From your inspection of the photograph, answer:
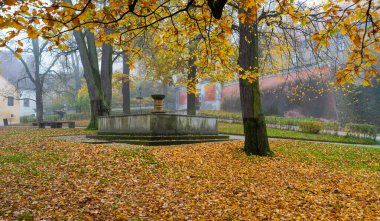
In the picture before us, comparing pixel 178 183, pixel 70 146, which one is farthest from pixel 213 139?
pixel 178 183

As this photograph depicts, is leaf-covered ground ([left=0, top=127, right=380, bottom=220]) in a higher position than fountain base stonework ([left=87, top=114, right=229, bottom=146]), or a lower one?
lower

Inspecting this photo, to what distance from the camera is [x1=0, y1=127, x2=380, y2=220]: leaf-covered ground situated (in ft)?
15.7

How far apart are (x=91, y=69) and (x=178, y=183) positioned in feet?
41.2

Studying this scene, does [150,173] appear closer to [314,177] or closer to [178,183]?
[178,183]

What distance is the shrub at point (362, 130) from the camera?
18998mm

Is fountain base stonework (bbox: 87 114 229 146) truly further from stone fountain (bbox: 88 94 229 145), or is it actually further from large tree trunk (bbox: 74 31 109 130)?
large tree trunk (bbox: 74 31 109 130)

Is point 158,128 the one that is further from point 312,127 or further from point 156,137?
point 312,127

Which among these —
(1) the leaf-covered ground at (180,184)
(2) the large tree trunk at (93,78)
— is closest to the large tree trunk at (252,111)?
(1) the leaf-covered ground at (180,184)

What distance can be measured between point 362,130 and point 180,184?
1716cm

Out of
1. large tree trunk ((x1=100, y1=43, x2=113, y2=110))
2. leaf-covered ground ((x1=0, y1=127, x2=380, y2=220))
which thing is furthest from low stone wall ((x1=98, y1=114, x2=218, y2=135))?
large tree trunk ((x1=100, y1=43, x2=113, y2=110))

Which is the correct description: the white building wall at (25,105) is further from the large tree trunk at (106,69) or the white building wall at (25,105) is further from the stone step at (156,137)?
the stone step at (156,137)

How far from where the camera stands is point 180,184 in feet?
21.2

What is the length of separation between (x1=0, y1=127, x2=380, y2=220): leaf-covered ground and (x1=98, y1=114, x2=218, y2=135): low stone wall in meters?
2.40

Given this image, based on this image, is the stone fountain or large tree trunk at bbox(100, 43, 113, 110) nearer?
the stone fountain
